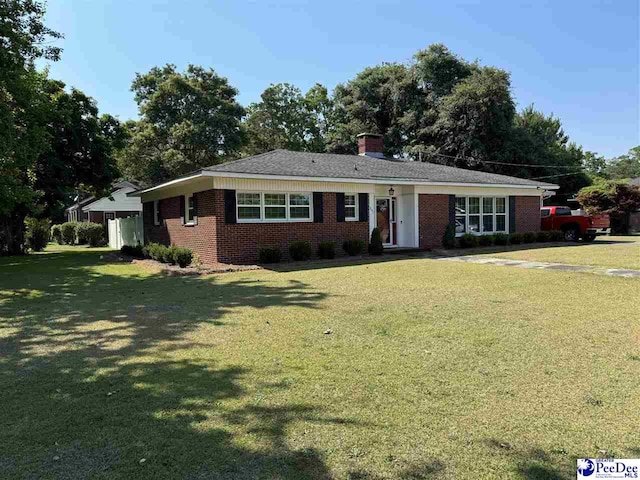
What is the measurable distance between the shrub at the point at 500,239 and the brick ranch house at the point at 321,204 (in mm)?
1034

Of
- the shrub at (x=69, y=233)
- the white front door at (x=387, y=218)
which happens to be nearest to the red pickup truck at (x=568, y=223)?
the white front door at (x=387, y=218)

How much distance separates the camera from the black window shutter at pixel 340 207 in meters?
16.3

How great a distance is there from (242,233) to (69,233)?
24.8 metres

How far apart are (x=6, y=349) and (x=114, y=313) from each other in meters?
2.05

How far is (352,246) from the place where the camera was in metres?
16.0

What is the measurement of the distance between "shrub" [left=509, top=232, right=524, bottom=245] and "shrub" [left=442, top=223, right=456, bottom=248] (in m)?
3.12

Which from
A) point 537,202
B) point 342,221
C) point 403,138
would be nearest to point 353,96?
point 403,138

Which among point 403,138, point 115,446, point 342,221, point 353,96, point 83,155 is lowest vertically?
point 115,446

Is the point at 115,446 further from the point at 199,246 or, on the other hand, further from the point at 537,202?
the point at 537,202

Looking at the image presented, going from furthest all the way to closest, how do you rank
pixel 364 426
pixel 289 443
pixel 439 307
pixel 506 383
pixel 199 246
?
pixel 199 246, pixel 439 307, pixel 506 383, pixel 364 426, pixel 289 443

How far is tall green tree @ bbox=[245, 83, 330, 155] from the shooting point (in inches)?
1721

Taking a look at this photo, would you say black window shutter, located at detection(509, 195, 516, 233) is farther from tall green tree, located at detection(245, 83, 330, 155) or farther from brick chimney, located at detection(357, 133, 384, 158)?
tall green tree, located at detection(245, 83, 330, 155)

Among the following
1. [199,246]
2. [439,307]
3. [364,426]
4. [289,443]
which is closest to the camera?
[289,443]

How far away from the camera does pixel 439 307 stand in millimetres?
A: 7289
